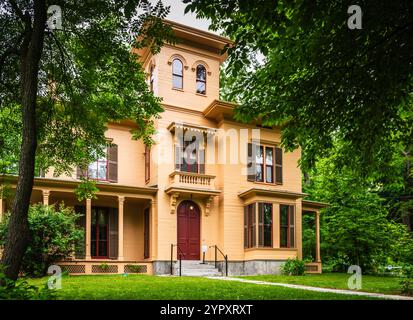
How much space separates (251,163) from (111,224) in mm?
7709

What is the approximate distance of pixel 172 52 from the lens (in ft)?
74.2

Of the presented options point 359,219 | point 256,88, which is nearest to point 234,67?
point 256,88

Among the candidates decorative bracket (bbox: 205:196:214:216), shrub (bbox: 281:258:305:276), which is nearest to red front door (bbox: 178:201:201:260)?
decorative bracket (bbox: 205:196:214:216)

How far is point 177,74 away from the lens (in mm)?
22844

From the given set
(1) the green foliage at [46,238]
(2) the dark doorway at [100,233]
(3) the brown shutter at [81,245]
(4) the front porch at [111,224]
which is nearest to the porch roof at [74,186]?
(4) the front porch at [111,224]

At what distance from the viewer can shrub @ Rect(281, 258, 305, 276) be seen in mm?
20828

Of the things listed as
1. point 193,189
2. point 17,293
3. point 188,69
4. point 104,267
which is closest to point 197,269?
point 193,189

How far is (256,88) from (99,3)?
410 cm

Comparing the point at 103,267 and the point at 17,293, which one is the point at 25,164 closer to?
the point at 17,293

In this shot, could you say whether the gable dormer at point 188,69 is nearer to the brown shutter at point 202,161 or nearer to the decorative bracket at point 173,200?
the brown shutter at point 202,161

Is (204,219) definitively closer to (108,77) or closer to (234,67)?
(108,77)

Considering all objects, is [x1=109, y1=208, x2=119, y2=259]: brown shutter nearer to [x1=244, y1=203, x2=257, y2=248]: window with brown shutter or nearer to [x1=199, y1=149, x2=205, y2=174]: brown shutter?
[x1=199, y1=149, x2=205, y2=174]: brown shutter

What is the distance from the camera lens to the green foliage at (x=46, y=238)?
1680 centimetres

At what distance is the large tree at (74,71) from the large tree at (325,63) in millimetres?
2145
